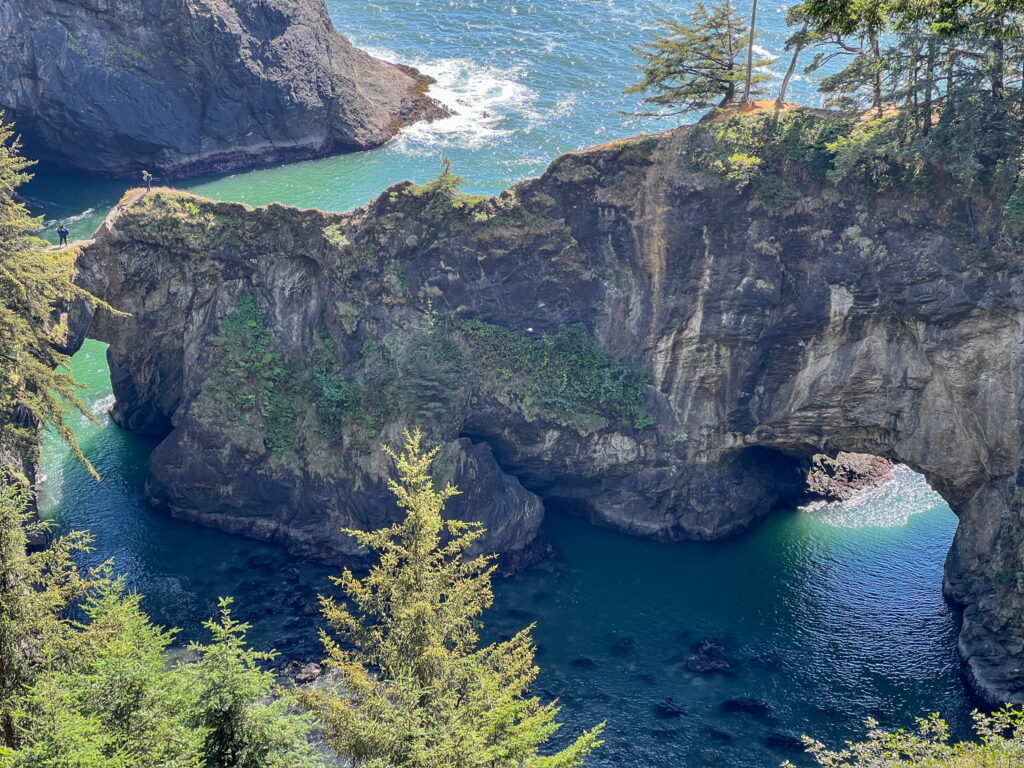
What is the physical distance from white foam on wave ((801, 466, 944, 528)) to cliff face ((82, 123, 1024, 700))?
2.30 metres

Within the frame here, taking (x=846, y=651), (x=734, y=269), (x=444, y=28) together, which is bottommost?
(x=846, y=651)

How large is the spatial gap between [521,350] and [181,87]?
125 ft

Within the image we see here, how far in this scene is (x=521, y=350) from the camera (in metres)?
49.6

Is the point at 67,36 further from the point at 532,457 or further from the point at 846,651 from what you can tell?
the point at 846,651

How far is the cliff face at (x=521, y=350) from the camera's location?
44.7 metres

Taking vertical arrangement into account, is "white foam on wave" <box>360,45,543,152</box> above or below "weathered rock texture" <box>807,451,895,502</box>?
above

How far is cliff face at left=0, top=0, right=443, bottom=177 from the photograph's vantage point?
223 feet

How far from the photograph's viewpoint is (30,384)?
143ft

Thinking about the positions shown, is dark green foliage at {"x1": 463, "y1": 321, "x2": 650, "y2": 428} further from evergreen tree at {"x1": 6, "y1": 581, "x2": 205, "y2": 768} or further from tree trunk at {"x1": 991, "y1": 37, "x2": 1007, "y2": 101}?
evergreen tree at {"x1": 6, "y1": 581, "x2": 205, "y2": 768}

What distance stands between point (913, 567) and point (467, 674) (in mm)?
29463

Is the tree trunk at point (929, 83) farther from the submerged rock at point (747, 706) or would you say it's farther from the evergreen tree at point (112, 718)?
the evergreen tree at point (112, 718)

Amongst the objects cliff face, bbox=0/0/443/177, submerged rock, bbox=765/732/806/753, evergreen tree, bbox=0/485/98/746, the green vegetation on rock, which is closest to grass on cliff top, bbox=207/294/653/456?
submerged rock, bbox=765/732/806/753

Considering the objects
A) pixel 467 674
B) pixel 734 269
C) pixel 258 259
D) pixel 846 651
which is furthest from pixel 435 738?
pixel 258 259

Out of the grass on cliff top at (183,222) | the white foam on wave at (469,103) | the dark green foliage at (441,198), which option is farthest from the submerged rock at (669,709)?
the white foam on wave at (469,103)
